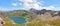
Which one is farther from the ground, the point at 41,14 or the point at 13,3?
the point at 13,3

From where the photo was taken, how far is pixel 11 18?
4.38 m

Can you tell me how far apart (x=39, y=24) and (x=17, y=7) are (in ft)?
2.59

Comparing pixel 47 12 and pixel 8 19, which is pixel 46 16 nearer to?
pixel 47 12

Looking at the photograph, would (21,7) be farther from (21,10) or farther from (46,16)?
(46,16)

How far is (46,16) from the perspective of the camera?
4406 millimetres

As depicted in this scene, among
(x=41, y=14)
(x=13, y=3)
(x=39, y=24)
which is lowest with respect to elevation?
(x=39, y=24)

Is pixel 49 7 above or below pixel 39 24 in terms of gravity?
above

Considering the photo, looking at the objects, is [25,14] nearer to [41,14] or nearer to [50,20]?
[41,14]

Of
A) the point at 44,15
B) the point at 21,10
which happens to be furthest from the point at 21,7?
the point at 44,15

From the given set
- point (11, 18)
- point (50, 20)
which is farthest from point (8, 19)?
point (50, 20)

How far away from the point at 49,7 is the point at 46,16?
271 mm

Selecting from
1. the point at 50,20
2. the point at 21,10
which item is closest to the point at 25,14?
the point at 21,10

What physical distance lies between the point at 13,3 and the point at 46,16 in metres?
1.01

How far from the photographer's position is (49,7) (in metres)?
4.39
